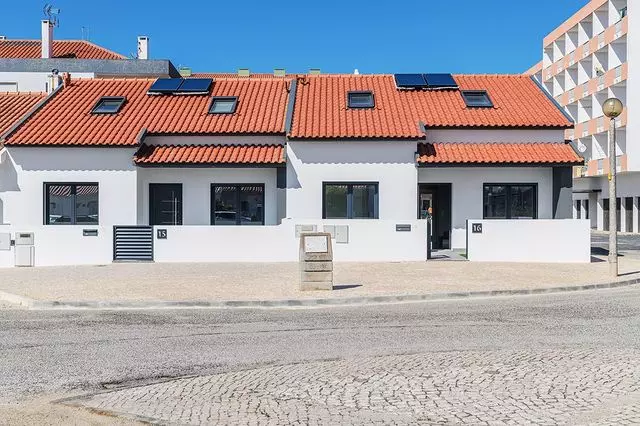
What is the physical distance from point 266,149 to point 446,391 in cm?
1750

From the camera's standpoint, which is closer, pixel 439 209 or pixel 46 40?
pixel 439 209

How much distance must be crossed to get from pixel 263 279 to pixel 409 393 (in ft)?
33.2

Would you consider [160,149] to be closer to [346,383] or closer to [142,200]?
[142,200]

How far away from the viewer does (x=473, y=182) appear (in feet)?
77.5

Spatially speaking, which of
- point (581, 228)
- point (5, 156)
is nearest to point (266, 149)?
point (5, 156)

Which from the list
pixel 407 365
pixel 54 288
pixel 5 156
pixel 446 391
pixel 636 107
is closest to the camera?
pixel 446 391

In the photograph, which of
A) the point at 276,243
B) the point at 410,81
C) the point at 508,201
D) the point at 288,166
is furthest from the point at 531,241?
the point at 410,81

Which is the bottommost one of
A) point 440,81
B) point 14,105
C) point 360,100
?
point 360,100

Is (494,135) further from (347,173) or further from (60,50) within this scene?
(60,50)

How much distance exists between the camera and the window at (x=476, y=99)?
82.0 feet

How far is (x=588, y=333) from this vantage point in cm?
946

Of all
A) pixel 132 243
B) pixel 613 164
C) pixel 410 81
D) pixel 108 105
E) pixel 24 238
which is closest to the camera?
pixel 613 164

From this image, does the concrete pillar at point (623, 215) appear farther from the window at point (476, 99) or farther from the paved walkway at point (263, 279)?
the paved walkway at point (263, 279)

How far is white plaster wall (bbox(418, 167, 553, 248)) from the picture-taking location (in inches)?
922
